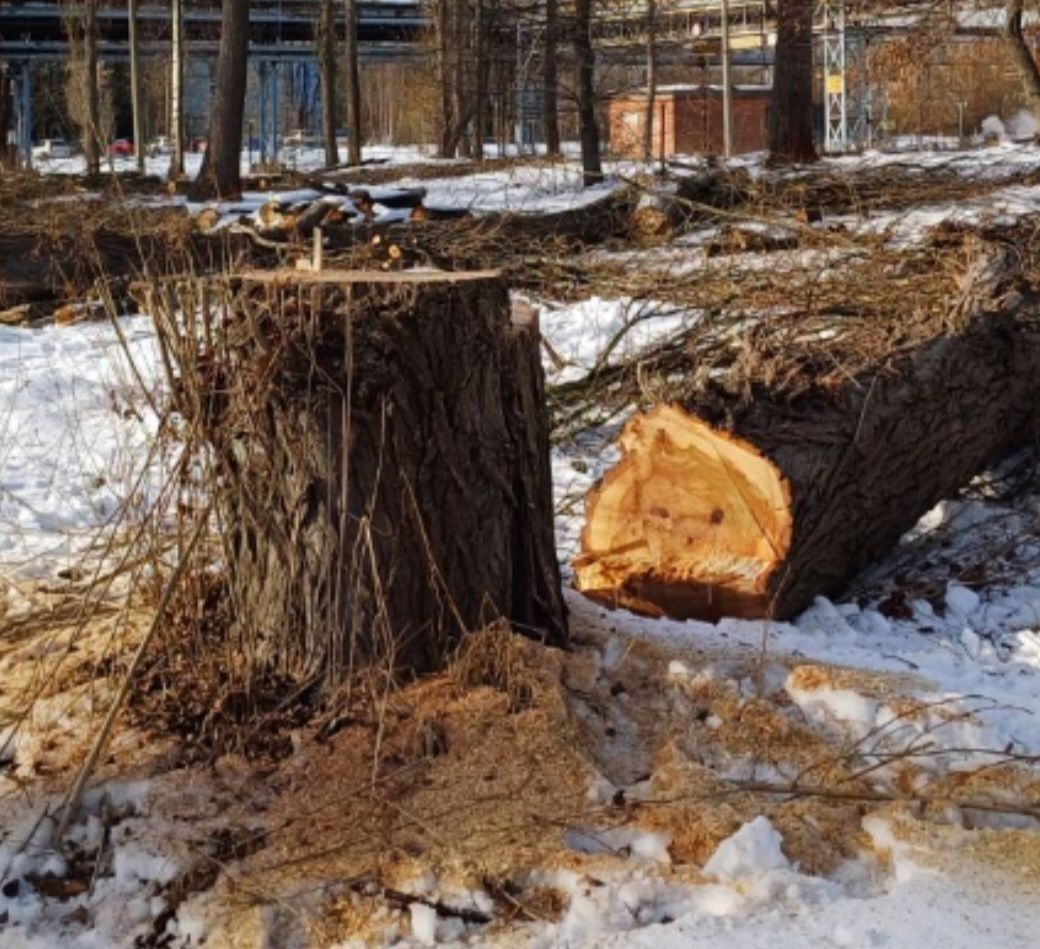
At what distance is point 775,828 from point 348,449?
48.7 inches

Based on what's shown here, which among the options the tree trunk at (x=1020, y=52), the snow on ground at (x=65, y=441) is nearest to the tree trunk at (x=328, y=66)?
the tree trunk at (x=1020, y=52)

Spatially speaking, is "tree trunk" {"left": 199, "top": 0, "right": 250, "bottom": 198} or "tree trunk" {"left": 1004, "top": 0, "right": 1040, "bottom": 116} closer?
"tree trunk" {"left": 1004, "top": 0, "right": 1040, "bottom": 116}

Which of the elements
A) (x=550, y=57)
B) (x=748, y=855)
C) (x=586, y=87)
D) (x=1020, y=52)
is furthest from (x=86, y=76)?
(x=748, y=855)

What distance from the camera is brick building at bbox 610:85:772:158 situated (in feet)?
129

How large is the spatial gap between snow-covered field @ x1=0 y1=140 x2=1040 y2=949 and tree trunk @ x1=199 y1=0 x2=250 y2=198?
12.8m

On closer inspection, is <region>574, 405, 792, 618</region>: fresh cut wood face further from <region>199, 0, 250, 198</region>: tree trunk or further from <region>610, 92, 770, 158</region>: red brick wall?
<region>610, 92, 770, 158</region>: red brick wall

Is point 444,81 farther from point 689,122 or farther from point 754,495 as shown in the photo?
point 754,495

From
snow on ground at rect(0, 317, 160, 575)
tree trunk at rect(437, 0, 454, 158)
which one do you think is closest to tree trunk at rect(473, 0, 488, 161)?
tree trunk at rect(437, 0, 454, 158)

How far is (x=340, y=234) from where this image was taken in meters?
12.1

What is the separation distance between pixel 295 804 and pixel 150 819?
296 millimetres

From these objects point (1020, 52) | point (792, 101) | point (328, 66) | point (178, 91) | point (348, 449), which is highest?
point (328, 66)

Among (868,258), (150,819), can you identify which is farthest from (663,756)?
(868,258)

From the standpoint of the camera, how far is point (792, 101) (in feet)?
69.0

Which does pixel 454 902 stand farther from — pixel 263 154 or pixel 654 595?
pixel 263 154
